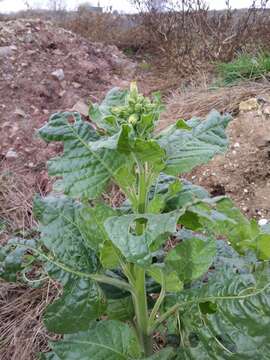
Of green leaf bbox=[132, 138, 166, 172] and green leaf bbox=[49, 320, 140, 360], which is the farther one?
green leaf bbox=[49, 320, 140, 360]

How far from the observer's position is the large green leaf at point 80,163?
1063 mm

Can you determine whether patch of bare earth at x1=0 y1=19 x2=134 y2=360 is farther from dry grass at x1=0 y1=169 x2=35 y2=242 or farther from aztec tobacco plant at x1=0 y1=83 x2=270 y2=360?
aztec tobacco plant at x1=0 y1=83 x2=270 y2=360

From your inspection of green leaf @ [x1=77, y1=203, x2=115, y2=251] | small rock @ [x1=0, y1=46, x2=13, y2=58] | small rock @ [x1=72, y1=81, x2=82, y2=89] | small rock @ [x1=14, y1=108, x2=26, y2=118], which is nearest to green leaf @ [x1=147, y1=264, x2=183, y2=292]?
green leaf @ [x1=77, y1=203, x2=115, y2=251]

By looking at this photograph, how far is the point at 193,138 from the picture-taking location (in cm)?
109

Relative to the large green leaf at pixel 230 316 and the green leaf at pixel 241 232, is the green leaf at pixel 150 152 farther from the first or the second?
the large green leaf at pixel 230 316

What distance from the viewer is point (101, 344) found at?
1.15 metres

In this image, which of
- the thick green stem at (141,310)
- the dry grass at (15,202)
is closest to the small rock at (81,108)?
the dry grass at (15,202)

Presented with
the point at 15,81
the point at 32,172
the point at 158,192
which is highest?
the point at 158,192

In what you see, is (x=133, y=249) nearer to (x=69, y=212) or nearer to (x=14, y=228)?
(x=69, y=212)

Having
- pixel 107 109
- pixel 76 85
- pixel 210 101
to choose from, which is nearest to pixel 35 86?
pixel 76 85

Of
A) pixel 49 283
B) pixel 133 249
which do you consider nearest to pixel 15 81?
pixel 49 283

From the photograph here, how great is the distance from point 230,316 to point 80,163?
445 mm

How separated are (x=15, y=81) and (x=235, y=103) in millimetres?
2011

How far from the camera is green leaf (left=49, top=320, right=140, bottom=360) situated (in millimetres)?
1132
